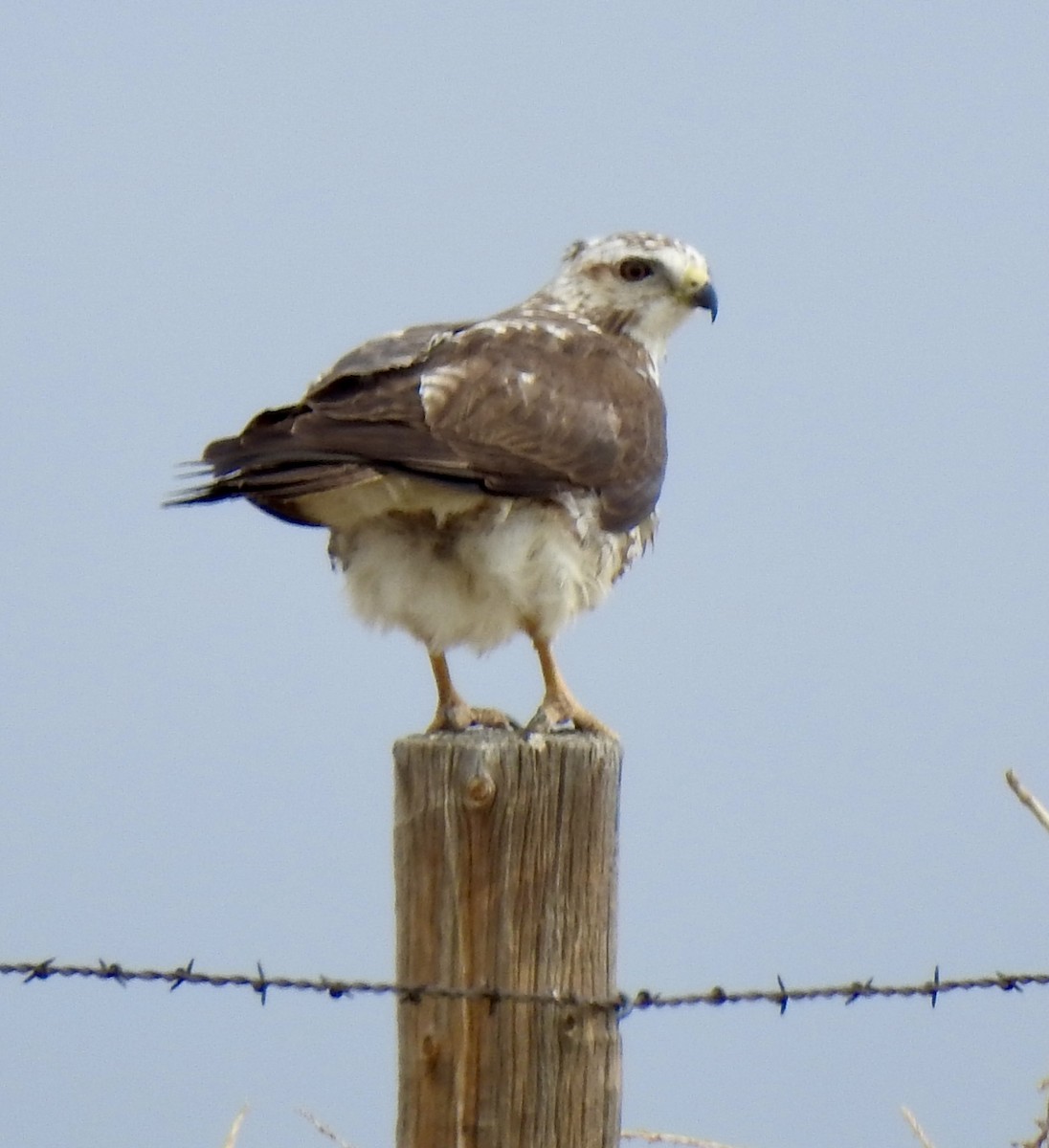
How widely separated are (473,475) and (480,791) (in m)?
1.17

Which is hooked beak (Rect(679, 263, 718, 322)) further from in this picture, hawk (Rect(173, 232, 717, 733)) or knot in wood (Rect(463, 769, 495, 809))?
knot in wood (Rect(463, 769, 495, 809))

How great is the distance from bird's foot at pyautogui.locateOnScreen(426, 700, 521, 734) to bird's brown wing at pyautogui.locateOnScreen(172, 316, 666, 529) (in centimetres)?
70

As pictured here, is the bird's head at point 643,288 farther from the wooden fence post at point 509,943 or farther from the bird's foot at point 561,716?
the wooden fence post at point 509,943

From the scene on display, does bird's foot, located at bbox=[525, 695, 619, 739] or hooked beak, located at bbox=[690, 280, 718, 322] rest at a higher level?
hooked beak, located at bbox=[690, 280, 718, 322]

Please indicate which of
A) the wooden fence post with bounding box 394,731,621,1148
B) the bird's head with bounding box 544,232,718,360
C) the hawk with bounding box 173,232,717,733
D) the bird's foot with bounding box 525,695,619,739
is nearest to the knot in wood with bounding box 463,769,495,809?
the wooden fence post with bounding box 394,731,621,1148

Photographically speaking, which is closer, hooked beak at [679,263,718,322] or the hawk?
the hawk

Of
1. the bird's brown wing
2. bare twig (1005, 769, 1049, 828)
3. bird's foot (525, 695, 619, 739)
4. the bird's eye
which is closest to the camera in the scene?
bare twig (1005, 769, 1049, 828)

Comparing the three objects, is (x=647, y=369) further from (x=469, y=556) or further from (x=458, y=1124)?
(x=458, y=1124)

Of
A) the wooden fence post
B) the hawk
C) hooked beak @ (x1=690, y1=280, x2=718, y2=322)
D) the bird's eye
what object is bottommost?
the wooden fence post

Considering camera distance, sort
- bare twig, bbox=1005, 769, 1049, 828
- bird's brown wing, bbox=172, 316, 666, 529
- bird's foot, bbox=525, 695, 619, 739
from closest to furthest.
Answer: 1. bare twig, bbox=1005, 769, 1049, 828
2. bird's brown wing, bbox=172, 316, 666, 529
3. bird's foot, bbox=525, 695, 619, 739

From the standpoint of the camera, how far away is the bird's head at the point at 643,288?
17.3 ft

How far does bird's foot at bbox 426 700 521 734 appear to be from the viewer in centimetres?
490

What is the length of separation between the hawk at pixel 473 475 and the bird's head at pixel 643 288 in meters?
0.16

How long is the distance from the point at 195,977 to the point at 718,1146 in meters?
0.94
